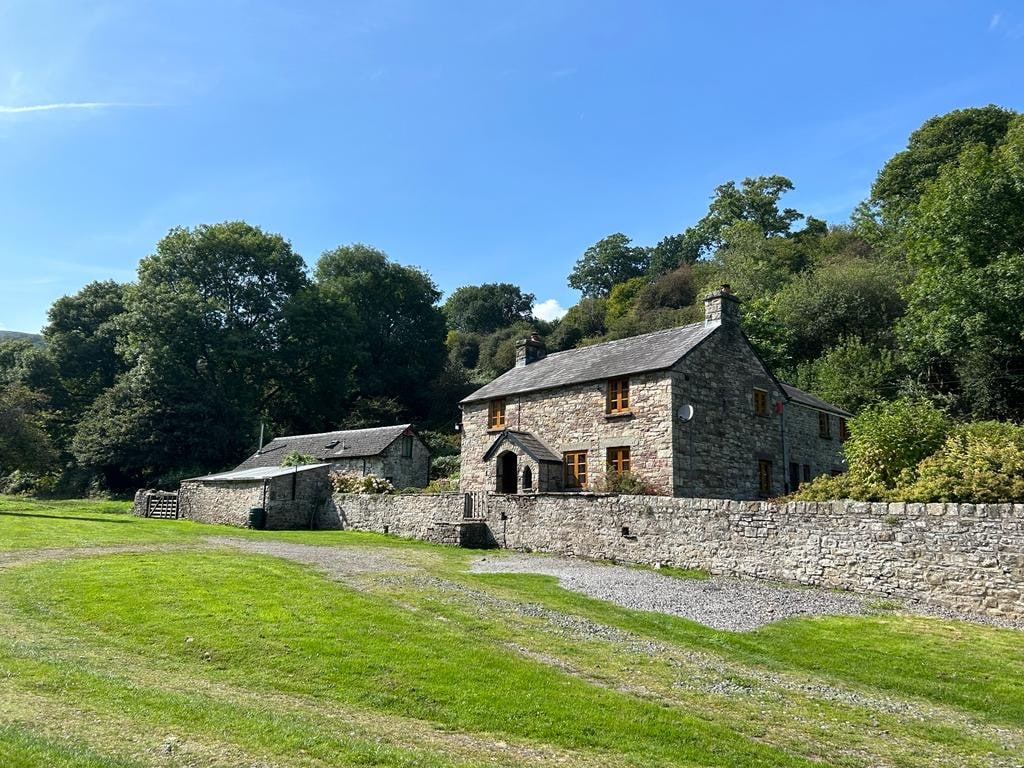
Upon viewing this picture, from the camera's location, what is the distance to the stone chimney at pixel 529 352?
Answer: 107 ft

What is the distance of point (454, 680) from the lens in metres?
7.87

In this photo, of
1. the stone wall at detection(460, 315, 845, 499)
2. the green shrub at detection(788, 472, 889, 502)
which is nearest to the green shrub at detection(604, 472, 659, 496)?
the stone wall at detection(460, 315, 845, 499)

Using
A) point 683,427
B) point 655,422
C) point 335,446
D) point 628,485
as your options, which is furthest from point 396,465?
point 683,427

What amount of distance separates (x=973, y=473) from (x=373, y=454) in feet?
87.0

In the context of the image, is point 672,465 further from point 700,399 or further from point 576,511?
point 576,511

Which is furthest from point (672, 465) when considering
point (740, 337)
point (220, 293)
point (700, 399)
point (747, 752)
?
point (220, 293)

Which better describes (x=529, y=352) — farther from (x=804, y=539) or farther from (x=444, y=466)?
(x=804, y=539)

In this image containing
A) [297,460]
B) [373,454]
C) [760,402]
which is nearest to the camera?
[760,402]

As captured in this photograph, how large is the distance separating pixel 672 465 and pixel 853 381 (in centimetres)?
2015

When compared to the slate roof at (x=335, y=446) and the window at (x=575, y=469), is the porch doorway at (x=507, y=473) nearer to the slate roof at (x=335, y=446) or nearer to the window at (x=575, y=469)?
the window at (x=575, y=469)

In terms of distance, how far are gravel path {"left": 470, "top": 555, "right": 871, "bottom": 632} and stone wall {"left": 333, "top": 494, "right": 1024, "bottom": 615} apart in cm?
69

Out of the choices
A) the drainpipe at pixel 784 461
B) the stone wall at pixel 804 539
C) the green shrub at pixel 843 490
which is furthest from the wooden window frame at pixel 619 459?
the drainpipe at pixel 784 461

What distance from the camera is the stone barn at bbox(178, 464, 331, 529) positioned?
2902 cm

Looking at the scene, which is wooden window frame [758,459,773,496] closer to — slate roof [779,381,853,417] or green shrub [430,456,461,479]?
slate roof [779,381,853,417]
